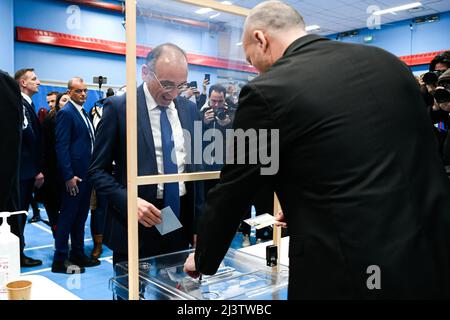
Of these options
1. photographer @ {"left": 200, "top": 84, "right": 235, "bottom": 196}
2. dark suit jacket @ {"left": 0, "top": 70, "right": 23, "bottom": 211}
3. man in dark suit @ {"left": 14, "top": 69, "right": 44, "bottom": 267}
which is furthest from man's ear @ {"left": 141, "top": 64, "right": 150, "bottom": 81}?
man in dark suit @ {"left": 14, "top": 69, "right": 44, "bottom": 267}

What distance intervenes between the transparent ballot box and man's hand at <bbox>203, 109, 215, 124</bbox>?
20.3 inches

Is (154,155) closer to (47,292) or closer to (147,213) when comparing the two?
(147,213)

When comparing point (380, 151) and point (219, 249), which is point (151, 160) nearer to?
point (219, 249)

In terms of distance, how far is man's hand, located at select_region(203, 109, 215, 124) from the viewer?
143 cm

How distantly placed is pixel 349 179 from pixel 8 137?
54.5 inches

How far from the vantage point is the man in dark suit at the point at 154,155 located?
49.2 inches

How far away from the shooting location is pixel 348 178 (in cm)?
88

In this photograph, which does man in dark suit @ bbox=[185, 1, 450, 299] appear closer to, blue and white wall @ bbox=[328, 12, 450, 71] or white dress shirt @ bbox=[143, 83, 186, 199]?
white dress shirt @ bbox=[143, 83, 186, 199]

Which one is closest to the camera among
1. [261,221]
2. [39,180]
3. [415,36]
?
[261,221]

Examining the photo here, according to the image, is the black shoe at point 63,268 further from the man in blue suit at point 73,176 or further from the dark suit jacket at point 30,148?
the dark suit jacket at point 30,148

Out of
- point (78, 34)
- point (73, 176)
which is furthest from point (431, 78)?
point (78, 34)

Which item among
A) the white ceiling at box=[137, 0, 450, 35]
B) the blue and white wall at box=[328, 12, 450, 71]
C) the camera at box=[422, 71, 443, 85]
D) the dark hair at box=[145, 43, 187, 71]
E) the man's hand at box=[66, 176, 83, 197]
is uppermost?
the white ceiling at box=[137, 0, 450, 35]
